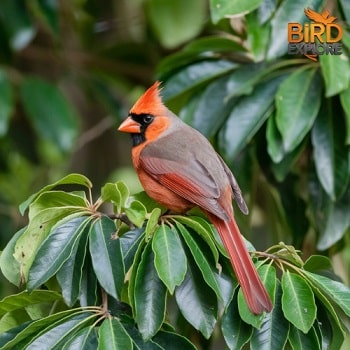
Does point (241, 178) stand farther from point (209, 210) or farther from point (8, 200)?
point (8, 200)

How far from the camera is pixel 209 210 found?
2.46 m

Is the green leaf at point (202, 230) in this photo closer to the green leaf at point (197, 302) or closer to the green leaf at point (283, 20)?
the green leaf at point (197, 302)

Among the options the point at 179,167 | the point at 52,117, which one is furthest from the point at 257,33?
the point at 52,117

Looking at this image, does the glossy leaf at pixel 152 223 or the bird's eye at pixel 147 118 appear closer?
the glossy leaf at pixel 152 223

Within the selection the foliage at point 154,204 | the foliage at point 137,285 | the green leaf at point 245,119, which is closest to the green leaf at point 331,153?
the foliage at point 154,204

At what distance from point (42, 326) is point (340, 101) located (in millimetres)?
1365

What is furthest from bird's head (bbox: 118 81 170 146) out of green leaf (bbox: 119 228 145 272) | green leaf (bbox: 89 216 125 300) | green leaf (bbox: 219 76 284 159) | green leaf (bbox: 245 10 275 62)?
green leaf (bbox: 89 216 125 300)

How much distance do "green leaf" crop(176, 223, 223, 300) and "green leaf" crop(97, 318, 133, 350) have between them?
22 centimetres

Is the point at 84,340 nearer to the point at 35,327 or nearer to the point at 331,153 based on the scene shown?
the point at 35,327

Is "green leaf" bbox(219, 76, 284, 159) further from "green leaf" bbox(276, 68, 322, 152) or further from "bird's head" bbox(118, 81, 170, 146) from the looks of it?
"bird's head" bbox(118, 81, 170, 146)

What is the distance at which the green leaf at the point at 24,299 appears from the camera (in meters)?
2.17

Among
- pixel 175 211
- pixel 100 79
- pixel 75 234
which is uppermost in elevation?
pixel 75 234

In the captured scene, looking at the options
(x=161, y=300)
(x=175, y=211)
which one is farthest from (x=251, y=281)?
(x=175, y=211)

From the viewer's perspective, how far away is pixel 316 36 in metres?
3.00
